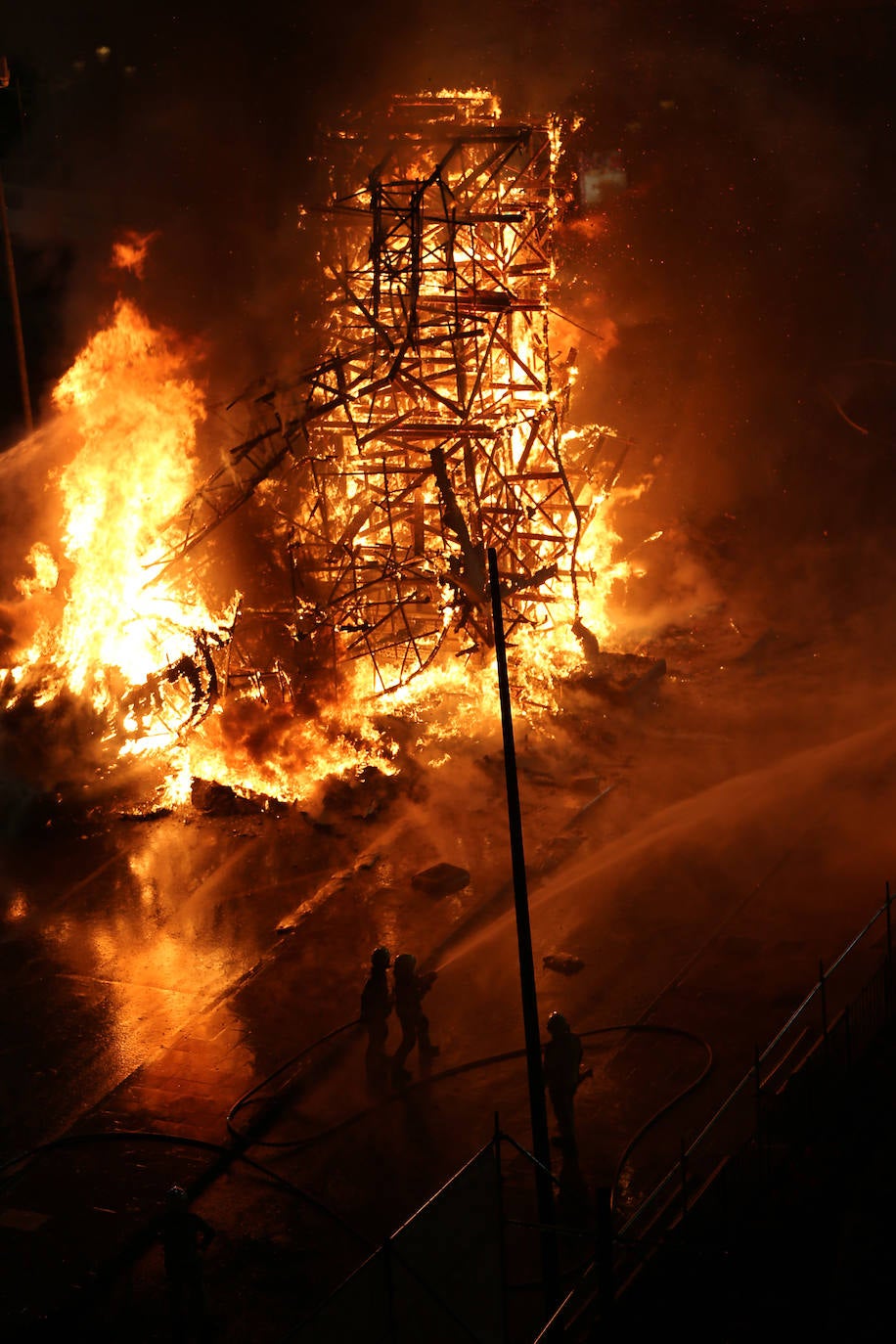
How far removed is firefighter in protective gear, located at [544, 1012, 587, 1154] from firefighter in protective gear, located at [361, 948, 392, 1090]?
5.86ft

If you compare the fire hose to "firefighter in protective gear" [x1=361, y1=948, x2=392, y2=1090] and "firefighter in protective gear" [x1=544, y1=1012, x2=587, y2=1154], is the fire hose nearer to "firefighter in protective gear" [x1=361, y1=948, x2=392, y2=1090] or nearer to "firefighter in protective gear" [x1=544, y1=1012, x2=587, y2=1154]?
"firefighter in protective gear" [x1=361, y1=948, x2=392, y2=1090]

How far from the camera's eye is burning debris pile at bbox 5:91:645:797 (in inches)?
687

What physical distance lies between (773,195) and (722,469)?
253 inches

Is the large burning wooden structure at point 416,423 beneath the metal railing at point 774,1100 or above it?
above

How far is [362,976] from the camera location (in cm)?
1198

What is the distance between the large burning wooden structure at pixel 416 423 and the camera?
1759 centimetres

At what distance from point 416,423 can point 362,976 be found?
360 inches

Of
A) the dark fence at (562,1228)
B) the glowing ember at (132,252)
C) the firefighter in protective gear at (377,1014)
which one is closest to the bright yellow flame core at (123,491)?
the glowing ember at (132,252)

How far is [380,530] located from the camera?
19.0 metres

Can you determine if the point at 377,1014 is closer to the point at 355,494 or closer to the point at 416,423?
the point at 416,423

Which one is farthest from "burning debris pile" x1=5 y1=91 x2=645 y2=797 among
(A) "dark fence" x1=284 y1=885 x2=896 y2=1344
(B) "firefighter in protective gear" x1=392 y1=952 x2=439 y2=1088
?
(A) "dark fence" x1=284 y1=885 x2=896 y2=1344

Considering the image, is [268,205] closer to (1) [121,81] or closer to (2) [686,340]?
(1) [121,81]

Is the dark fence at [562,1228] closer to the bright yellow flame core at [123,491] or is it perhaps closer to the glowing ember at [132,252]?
the bright yellow flame core at [123,491]

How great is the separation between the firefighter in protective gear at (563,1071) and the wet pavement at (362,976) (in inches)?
13.4
